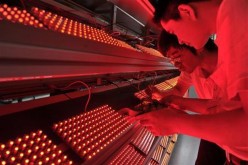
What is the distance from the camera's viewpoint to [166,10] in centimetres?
114

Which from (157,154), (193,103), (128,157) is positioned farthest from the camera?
(157,154)

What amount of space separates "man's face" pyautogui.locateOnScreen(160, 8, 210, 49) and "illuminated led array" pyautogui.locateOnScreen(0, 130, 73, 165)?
0.78 meters

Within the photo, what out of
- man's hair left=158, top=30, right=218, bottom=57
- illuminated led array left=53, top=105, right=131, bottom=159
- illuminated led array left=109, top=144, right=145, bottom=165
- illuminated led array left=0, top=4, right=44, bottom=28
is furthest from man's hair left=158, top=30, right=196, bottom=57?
illuminated led array left=0, top=4, right=44, bottom=28

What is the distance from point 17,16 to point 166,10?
713 millimetres

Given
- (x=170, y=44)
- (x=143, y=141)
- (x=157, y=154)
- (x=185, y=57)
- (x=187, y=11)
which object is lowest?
(x=157, y=154)

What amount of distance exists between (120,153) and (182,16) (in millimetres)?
721

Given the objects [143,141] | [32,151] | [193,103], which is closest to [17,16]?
[32,151]

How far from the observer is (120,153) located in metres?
1.17

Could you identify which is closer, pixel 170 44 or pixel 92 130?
pixel 92 130

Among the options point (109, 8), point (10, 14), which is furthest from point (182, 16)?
point (109, 8)

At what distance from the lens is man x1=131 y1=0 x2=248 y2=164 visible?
2.66 ft

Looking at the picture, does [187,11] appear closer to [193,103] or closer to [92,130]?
[92,130]

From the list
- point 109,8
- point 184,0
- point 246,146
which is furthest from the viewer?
point 109,8

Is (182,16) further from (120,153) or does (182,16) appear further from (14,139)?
(14,139)
